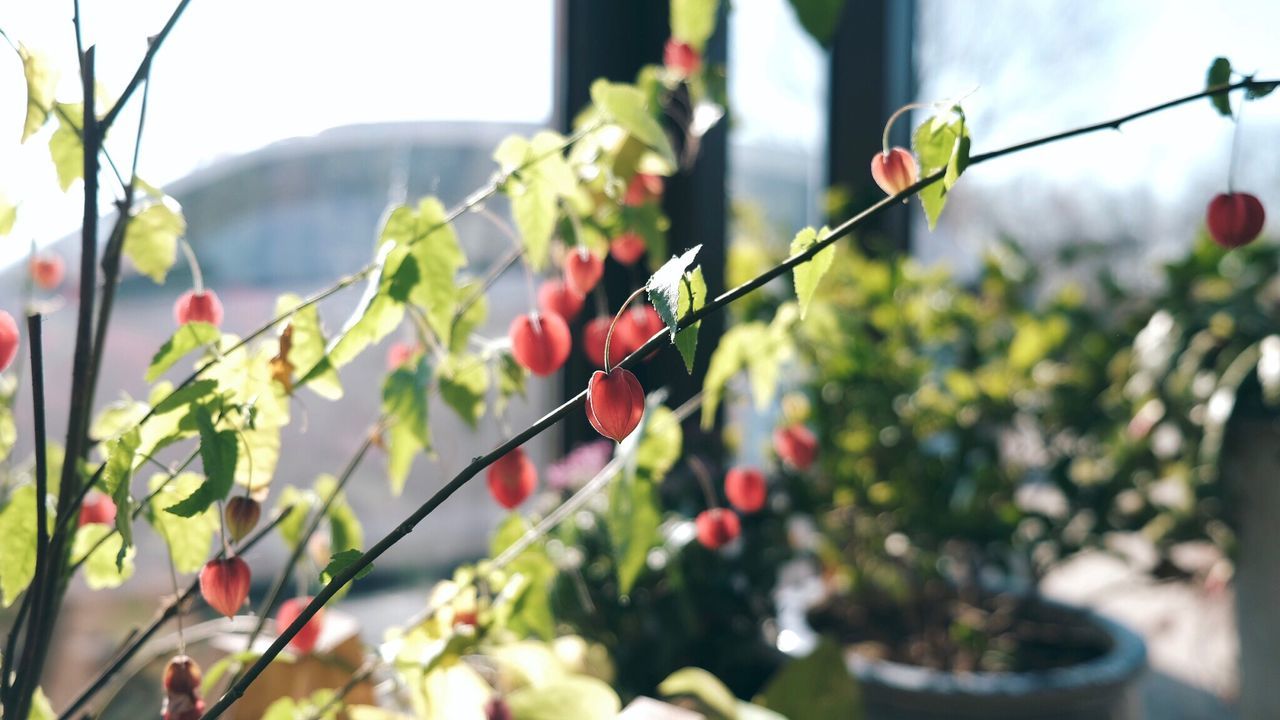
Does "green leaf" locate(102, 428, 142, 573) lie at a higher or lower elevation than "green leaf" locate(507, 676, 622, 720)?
higher

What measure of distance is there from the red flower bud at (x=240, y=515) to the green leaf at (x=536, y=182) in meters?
0.20

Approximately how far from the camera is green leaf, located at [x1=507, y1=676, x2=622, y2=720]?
549mm

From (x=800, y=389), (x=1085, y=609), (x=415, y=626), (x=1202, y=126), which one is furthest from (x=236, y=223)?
(x=1202, y=126)

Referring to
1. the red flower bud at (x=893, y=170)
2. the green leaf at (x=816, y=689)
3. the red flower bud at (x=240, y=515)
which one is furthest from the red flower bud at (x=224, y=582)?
the green leaf at (x=816, y=689)

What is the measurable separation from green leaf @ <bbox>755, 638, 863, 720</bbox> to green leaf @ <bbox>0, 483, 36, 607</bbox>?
2.01 ft

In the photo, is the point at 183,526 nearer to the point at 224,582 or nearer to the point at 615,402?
the point at 224,582

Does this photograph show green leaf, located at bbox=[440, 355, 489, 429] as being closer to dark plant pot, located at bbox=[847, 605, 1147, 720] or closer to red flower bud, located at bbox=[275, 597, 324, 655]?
red flower bud, located at bbox=[275, 597, 324, 655]

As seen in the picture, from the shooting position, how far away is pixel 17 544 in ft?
1.68

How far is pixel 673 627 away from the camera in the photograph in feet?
3.76

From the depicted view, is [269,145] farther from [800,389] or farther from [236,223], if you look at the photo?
[800,389]

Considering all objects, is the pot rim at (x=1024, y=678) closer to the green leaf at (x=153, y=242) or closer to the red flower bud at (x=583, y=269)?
the red flower bud at (x=583, y=269)

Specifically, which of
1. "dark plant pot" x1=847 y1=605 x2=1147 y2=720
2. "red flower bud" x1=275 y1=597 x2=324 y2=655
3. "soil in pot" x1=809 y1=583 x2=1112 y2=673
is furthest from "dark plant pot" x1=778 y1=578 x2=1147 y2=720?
"red flower bud" x1=275 y1=597 x2=324 y2=655

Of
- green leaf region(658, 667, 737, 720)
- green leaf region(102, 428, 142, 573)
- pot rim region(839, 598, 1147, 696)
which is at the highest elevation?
pot rim region(839, 598, 1147, 696)

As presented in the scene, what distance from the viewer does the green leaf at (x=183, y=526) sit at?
1.69ft
